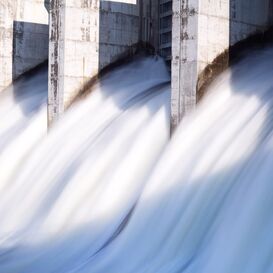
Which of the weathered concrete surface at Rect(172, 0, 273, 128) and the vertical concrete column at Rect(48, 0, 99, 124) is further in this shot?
the vertical concrete column at Rect(48, 0, 99, 124)

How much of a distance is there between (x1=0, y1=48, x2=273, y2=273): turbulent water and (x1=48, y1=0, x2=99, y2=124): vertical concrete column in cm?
31

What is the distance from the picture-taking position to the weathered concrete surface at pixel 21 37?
46.0ft

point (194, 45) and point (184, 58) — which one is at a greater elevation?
point (194, 45)

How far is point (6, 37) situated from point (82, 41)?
9.40 ft

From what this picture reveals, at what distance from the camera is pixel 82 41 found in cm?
1176

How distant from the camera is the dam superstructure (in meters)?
9.09

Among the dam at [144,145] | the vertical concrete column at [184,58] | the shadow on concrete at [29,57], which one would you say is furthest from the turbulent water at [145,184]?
the shadow on concrete at [29,57]

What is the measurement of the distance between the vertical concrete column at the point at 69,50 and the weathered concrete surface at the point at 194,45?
2.86m

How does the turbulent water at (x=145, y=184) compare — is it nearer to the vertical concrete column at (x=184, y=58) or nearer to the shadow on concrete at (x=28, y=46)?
the vertical concrete column at (x=184, y=58)

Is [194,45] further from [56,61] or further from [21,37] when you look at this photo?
[21,37]

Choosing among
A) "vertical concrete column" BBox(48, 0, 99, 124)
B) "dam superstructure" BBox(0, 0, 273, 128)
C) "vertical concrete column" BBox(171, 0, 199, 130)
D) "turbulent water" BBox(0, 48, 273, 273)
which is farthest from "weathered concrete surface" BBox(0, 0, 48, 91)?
"vertical concrete column" BBox(171, 0, 199, 130)

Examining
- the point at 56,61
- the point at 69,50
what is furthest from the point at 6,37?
the point at 69,50

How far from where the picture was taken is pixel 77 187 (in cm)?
909

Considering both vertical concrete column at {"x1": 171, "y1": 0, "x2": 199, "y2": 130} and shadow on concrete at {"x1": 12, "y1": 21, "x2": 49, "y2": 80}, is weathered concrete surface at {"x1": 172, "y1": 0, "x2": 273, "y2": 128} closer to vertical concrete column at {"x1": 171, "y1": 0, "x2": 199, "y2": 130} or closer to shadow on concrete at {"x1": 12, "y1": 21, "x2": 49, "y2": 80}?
vertical concrete column at {"x1": 171, "y1": 0, "x2": 199, "y2": 130}
